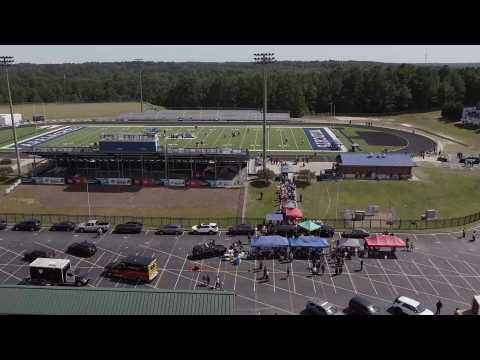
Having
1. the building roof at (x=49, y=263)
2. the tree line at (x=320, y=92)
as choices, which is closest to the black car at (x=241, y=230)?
the building roof at (x=49, y=263)

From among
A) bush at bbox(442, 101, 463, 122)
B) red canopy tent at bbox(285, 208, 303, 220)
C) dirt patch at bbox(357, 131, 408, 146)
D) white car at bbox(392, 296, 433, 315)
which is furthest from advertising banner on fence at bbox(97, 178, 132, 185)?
bush at bbox(442, 101, 463, 122)

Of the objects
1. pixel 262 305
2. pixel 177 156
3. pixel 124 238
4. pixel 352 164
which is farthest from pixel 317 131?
pixel 262 305

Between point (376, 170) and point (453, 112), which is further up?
point (453, 112)

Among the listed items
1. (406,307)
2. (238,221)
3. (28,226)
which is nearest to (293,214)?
(238,221)

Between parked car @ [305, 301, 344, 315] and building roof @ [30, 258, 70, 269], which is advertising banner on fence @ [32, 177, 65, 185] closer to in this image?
building roof @ [30, 258, 70, 269]

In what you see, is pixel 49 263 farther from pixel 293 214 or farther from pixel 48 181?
pixel 48 181
